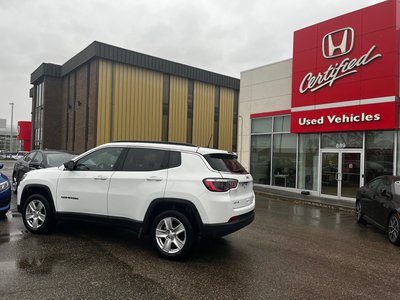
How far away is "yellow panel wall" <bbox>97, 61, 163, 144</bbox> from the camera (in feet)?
78.9

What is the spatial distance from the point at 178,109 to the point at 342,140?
17.3 m

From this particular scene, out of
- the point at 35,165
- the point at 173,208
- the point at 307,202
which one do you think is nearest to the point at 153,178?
the point at 173,208

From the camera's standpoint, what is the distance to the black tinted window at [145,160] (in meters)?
5.26

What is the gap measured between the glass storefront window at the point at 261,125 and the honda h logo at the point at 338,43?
4258mm

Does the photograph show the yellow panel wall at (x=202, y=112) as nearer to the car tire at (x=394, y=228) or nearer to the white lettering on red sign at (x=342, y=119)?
the white lettering on red sign at (x=342, y=119)

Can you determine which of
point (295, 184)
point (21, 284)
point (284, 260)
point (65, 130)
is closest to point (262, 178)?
point (295, 184)

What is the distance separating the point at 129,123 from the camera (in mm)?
25453

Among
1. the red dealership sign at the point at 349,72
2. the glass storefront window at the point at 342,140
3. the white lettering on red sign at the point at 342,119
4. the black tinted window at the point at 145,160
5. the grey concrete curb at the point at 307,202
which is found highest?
the red dealership sign at the point at 349,72

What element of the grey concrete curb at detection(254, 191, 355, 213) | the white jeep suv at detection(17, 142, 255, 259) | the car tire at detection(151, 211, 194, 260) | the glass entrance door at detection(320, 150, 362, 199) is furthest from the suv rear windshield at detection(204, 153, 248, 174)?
A: the glass entrance door at detection(320, 150, 362, 199)

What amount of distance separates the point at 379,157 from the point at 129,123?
17887 millimetres

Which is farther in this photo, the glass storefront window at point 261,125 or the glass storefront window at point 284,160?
the glass storefront window at point 261,125

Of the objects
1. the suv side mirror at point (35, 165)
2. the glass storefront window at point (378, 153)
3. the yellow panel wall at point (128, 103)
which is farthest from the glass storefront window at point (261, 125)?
the yellow panel wall at point (128, 103)

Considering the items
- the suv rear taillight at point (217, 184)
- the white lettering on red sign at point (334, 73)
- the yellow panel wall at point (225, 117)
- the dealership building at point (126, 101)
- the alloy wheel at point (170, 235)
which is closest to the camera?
the suv rear taillight at point (217, 184)

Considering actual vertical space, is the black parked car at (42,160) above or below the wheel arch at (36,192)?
above
